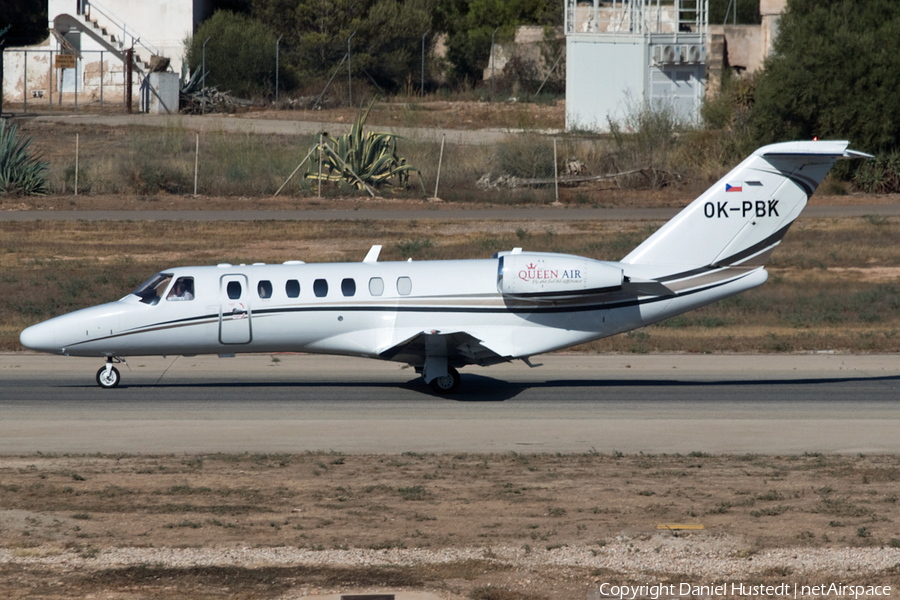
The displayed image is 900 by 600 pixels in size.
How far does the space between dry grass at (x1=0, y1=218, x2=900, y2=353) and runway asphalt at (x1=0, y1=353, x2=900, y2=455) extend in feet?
8.61

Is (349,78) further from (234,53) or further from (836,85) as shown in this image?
(836,85)

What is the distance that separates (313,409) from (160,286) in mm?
3951

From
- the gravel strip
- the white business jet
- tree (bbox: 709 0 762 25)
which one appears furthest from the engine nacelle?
tree (bbox: 709 0 762 25)

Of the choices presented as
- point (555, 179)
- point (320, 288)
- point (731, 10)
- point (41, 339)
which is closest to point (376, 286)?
point (320, 288)

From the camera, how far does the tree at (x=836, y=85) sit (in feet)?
154

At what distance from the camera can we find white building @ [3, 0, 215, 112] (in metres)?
69.4

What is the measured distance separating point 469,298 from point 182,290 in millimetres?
5432

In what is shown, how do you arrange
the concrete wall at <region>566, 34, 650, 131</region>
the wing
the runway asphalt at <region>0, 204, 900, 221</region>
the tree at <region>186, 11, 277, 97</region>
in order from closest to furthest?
the wing, the runway asphalt at <region>0, 204, 900, 221</region>, the concrete wall at <region>566, 34, 650, 131</region>, the tree at <region>186, 11, 277, 97</region>

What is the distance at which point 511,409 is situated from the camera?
18484mm

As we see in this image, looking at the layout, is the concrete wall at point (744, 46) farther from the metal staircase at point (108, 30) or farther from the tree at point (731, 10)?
the metal staircase at point (108, 30)

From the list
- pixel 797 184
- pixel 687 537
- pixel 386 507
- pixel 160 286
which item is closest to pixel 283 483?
pixel 386 507

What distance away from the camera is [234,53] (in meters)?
69.5

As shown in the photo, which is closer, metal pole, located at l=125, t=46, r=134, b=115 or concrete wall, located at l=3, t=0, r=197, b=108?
metal pole, located at l=125, t=46, r=134, b=115

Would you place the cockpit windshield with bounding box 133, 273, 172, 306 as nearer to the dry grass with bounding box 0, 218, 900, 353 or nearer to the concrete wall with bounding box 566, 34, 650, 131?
the dry grass with bounding box 0, 218, 900, 353
